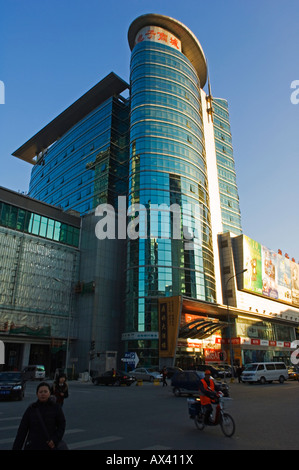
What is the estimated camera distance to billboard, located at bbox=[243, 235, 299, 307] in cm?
7131

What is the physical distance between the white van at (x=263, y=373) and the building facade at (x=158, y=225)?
51.3ft

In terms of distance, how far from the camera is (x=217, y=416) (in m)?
8.80

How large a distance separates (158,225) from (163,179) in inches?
355

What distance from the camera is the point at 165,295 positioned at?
5291 cm

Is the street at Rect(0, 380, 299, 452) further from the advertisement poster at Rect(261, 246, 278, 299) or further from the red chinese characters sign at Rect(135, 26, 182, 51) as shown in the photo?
the red chinese characters sign at Rect(135, 26, 182, 51)

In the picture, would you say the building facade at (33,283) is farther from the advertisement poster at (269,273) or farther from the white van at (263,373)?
the advertisement poster at (269,273)

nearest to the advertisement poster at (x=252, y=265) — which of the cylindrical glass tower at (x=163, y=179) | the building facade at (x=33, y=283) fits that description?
the cylindrical glass tower at (x=163, y=179)

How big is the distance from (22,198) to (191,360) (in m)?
35.4

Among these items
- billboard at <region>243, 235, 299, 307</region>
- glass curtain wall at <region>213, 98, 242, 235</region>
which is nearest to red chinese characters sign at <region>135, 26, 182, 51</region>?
glass curtain wall at <region>213, 98, 242, 235</region>

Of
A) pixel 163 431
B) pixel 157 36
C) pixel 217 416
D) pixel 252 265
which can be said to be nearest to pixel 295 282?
pixel 252 265

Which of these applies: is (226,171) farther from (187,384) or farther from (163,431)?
(163,431)

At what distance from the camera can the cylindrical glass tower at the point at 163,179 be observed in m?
53.9
